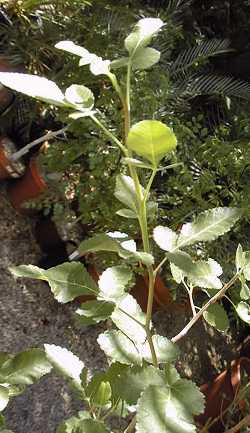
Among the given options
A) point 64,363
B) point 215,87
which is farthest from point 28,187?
point 64,363

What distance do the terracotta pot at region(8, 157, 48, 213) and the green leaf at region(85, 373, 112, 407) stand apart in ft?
4.02

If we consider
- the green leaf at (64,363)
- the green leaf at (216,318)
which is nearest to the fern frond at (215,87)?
the green leaf at (216,318)

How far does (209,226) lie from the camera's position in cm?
83

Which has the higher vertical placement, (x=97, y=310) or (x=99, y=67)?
(x=99, y=67)

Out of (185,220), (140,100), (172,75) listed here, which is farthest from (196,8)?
(185,220)

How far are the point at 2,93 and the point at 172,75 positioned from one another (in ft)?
2.71

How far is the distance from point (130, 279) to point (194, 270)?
0.48ft

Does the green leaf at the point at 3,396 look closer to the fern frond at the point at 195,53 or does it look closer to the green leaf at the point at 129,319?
the green leaf at the point at 129,319

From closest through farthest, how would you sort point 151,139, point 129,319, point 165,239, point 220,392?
point 151,139 < point 165,239 < point 129,319 < point 220,392

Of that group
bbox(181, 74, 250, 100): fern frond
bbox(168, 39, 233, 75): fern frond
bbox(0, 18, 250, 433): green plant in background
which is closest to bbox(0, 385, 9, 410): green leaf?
bbox(0, 18, 250, 433): green plant in background

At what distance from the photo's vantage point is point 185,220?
2129 millimetres

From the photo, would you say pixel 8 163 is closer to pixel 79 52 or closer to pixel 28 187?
pixel 28 187

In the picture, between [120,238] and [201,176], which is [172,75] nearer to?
[201,176]

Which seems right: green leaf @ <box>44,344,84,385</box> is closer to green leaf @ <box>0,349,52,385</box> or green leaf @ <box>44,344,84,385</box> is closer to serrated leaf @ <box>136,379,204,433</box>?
green leaf @ <box>0,349,52,385</box>
